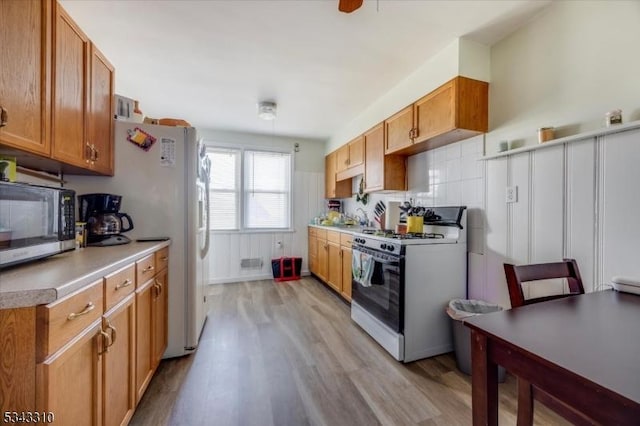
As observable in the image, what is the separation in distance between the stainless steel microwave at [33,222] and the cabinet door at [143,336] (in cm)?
44

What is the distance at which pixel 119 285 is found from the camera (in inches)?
47.6

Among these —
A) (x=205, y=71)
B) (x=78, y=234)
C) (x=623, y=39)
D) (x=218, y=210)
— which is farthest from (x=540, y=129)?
(x=218, y=210)

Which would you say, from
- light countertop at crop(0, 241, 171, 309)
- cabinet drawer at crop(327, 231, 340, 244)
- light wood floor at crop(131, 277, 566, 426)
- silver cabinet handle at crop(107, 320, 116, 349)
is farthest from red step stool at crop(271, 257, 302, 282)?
silver cabinet handle at crop(107, 320, 116, 349)

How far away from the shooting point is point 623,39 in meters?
1.38

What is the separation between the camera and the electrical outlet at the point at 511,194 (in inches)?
73.2

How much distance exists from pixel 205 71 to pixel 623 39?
296 centimetres

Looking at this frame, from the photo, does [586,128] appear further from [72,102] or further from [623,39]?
[72,102]

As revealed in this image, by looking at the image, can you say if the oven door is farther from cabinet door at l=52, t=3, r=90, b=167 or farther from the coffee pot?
cabinet door at l=52, t=3, r=90, b=167

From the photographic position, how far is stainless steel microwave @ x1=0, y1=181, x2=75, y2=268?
0.95 m

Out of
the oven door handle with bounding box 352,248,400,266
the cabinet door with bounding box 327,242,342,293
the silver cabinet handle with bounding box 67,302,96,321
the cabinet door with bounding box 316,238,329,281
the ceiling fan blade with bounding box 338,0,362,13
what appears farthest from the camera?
the cabinet door with bounding box 316,238,329,281

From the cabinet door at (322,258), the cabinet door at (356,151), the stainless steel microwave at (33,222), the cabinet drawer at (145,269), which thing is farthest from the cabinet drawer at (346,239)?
the stainless steel microwave at (33,222)

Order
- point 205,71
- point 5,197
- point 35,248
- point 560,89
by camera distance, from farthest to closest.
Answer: point 205,71
point 560,89
point 35,248
point 5,197

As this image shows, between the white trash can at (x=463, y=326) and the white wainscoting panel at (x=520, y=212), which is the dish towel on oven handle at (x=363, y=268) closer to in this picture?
the white trash can at (x=463, y=326)

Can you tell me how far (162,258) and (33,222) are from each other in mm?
849
